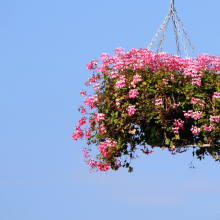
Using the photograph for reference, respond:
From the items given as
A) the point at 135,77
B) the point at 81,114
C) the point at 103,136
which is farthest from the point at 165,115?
the point at 81,114

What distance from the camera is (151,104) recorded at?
4.57 meters

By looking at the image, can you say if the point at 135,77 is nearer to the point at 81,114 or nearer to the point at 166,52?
the point at 166,52

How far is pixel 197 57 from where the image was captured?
17.0 feet

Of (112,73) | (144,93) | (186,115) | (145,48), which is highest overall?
(145,48)

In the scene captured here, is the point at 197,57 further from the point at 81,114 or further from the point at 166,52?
the point at 81,114

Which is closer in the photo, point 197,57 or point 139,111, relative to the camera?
point 139,111

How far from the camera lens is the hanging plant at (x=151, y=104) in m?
4.54

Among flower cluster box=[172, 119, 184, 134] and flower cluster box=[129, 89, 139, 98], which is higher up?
flower cluster box=[129, 89, 139, 98]

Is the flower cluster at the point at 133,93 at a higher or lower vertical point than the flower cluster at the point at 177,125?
higher

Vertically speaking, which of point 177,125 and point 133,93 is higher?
point 133,93

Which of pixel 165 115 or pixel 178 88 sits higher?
pixel 178 88

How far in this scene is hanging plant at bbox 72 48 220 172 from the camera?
454cm

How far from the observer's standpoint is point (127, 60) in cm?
503

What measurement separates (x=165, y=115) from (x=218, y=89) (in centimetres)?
66
